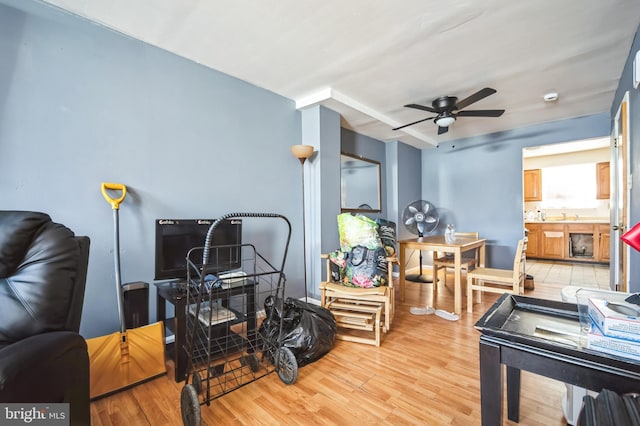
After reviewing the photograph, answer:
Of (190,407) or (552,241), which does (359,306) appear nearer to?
(190,407)

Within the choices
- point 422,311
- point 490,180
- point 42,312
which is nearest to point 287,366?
point 42,312

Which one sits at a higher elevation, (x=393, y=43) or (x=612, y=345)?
(x=393, y=43)

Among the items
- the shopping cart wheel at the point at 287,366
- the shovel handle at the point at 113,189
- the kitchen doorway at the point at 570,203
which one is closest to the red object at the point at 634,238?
the shopping cart wheel at the point at 287,366

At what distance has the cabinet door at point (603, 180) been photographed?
5527 millimetres

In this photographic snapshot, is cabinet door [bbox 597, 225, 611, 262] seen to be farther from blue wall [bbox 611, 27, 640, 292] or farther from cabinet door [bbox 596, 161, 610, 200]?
blue wall [bbox 611, 27, 640, 292]

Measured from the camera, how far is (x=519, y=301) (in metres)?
1.20

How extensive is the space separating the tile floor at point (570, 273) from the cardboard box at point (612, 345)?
4252mm

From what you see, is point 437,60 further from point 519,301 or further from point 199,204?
point 199,204

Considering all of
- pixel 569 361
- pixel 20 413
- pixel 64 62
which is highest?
pixel 64 62

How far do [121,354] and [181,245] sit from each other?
716 millimetres

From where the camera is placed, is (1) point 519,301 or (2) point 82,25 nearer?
(1) point 519,301

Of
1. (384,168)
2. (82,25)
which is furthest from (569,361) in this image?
(384,168)

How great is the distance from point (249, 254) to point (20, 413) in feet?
5.96

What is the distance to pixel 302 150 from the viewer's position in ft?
9.47
